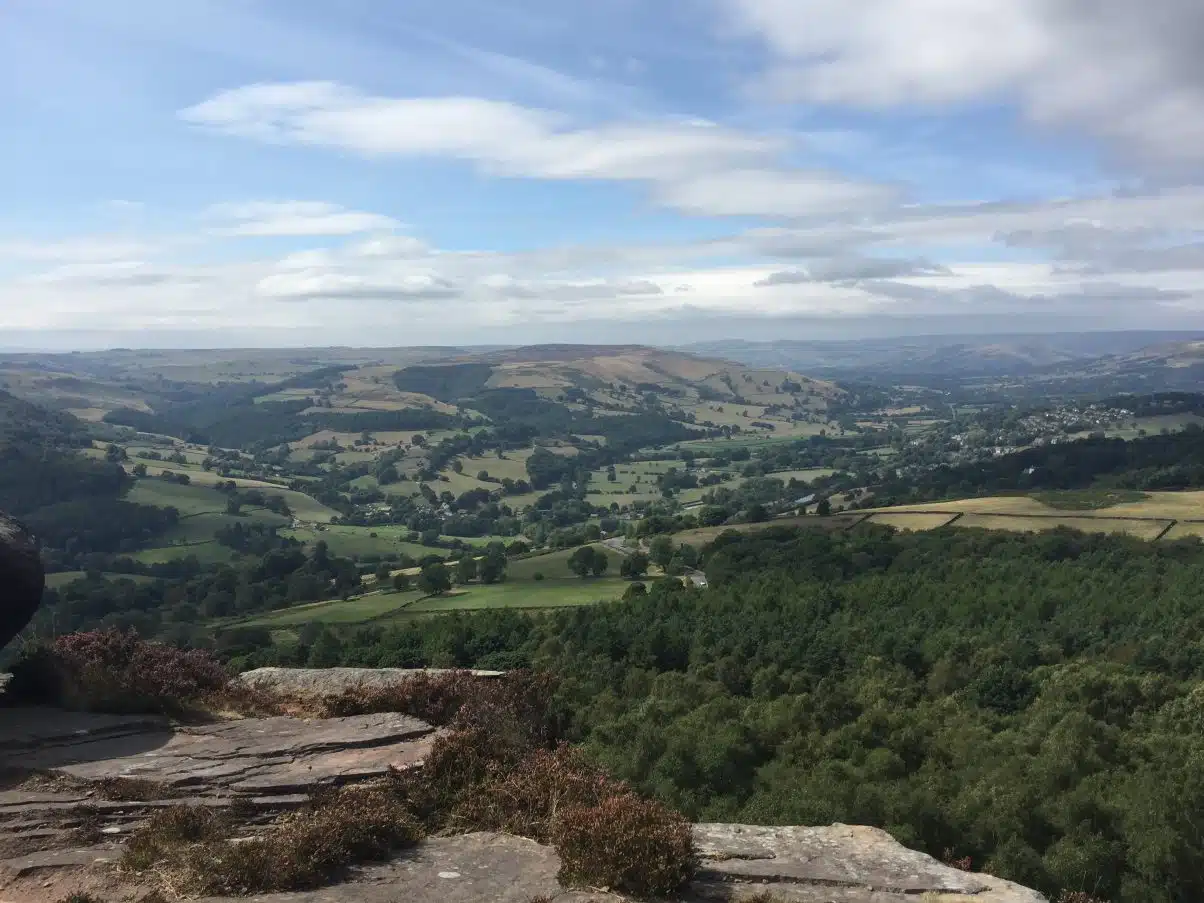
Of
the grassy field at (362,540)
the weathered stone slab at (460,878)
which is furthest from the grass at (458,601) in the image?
the weathered stone slab at (460,878)

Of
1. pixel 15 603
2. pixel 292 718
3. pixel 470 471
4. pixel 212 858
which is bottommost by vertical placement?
pixel 470 471

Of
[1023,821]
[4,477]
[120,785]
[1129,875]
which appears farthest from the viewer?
[4,477]

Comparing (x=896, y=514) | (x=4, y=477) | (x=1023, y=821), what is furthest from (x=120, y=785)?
(x=4, y=477)

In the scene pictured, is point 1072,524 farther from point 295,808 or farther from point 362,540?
point 362,540

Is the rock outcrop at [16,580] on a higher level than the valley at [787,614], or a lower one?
higher

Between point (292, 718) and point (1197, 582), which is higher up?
point (292, 718)

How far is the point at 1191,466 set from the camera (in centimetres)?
10206

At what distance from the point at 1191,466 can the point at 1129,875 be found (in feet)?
327

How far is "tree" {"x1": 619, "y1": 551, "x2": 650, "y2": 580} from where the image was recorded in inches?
2891

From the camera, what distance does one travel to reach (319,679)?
1482 cm

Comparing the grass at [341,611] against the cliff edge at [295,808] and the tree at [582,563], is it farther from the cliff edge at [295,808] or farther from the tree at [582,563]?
the cliff edge at [295,808]

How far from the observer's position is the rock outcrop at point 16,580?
484 inches

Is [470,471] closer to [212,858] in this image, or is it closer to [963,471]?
[963,471]

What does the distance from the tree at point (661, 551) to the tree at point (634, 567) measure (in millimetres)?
1624
